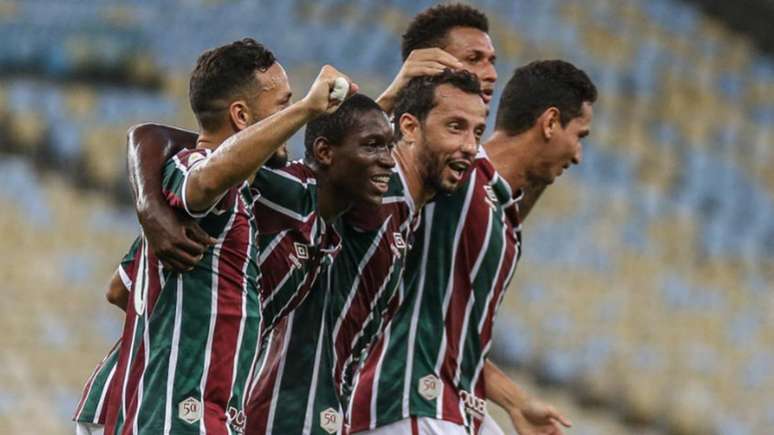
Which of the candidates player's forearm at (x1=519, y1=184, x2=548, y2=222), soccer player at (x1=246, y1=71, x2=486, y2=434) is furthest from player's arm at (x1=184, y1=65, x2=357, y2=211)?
player's forearm at (x1=519, y1=184, x2=548, y2=222)

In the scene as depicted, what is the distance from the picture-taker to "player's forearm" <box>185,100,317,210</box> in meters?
3.99

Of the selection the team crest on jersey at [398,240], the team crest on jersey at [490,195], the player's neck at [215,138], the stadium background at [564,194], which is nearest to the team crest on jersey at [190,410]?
the player's neck at [215,138]

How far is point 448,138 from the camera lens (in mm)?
5004

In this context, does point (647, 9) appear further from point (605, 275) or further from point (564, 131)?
point (564, 131)

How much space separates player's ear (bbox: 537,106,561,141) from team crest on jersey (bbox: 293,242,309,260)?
4.07 ft

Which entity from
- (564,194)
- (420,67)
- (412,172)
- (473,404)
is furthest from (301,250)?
(564,194)

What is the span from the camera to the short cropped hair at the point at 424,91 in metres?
5.06

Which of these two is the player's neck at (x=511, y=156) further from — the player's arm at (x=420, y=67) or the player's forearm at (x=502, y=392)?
the player's forearm at (x=502, y=392)

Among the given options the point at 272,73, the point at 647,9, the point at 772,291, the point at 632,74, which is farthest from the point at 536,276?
the point at 272,73

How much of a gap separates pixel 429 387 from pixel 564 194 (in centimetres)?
806

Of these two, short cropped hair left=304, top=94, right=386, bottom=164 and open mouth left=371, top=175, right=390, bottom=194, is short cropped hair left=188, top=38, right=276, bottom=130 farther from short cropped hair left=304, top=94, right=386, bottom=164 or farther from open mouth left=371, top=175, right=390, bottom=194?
open mouth left=371, top=175, right=390, bottom=194

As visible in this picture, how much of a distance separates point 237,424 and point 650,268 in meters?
8.67

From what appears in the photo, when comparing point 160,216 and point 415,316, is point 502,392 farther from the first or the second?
point 160,216

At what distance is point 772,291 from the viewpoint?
41.3 ft
